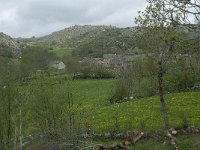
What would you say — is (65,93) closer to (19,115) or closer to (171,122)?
(19,115)

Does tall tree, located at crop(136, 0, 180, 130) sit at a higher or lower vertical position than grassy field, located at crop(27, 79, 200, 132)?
higher

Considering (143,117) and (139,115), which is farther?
(139,115)

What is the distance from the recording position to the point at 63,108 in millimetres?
21375

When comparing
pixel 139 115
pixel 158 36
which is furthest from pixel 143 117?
pixel 158 36

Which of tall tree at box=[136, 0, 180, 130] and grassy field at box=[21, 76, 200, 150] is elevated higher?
tall tree at box=[136, 0, 180, 130]

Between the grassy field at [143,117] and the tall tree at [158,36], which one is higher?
the tall tree at [158,36]

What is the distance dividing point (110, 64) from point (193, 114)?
77747mm

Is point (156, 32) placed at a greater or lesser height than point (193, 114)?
greater

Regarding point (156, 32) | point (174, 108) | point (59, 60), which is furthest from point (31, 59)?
point (156, 32)

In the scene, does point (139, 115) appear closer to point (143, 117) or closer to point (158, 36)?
point (143, 117)

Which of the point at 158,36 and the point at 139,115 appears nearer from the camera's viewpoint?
the point at 158,36

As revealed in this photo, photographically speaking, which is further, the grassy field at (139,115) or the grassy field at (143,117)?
the grassy field at (139,115)

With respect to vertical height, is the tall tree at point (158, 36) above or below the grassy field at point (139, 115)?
above

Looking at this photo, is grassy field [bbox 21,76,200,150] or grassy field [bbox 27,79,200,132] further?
grassy field [bbox 27,79,200,132]
